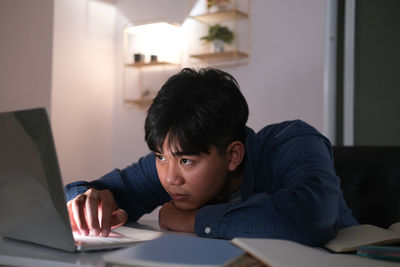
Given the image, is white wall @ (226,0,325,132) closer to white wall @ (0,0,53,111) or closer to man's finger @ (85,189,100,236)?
white wall @ (0,0,53,111)

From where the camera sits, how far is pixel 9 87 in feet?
12.7

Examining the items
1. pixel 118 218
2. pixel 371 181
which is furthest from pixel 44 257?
pixel 371 181

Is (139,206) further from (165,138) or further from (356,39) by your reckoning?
(356,39)

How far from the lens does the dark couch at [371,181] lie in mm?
1435

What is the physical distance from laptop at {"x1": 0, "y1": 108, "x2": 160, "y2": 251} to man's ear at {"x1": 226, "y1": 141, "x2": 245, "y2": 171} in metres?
0.41

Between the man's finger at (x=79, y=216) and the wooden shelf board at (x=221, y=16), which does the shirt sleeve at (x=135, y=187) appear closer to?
the man's finger at (x=79, y=216)

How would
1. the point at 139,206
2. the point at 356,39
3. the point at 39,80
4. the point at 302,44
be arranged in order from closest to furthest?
1. the point at 139,206
2. the point at 356,39
3. the point at 302,44
4. the point at 39,80

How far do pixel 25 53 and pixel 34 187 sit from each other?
3.37 m

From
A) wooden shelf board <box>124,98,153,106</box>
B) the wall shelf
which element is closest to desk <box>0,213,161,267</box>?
the wall shelf

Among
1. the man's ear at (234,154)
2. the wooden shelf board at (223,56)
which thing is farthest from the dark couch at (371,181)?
the wooden shelf board at (223,56)

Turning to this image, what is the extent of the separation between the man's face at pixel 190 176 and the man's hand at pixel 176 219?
0.03m

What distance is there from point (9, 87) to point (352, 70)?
2.71m

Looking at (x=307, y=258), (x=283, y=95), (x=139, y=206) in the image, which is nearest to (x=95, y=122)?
(x=283, y=95)

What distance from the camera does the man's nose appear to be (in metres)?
1.05
